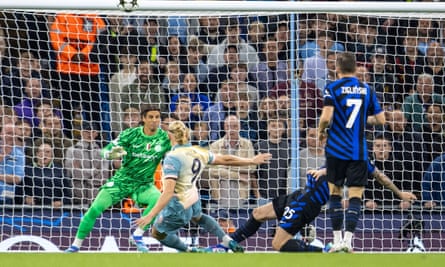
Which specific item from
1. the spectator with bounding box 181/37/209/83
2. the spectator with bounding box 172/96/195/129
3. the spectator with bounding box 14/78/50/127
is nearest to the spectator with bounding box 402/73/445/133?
the spectator with bounding box 181/37/209/83

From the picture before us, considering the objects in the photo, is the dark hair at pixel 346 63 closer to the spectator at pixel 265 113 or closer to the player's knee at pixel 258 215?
the player's knee at pixel 258 215

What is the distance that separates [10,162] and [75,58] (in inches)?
55.7

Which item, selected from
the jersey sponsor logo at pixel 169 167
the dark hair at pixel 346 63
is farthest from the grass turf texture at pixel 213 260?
the jersey sponsor logo at pixel 169 167

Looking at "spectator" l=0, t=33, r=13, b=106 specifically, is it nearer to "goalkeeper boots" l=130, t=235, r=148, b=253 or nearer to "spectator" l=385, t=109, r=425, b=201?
"goalkeeper boots" l=130, t=235, r=148, b=253

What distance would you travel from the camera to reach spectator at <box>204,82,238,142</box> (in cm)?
1180

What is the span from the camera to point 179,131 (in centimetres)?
1053

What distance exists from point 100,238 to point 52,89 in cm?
177

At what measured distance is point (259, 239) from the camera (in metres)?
11.5

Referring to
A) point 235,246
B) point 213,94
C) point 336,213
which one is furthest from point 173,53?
point 336,213

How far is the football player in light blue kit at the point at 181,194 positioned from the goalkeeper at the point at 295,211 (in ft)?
1.27

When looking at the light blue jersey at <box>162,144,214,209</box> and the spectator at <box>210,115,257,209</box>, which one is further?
the spectator at <box>210,115,257,209</box>

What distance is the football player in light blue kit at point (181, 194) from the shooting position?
10.5 metres

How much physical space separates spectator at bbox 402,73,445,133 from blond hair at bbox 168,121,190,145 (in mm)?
2792

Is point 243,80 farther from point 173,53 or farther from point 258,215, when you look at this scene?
point 258,215
